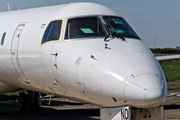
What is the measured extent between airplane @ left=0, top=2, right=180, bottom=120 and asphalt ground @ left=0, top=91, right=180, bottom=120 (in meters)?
2.77

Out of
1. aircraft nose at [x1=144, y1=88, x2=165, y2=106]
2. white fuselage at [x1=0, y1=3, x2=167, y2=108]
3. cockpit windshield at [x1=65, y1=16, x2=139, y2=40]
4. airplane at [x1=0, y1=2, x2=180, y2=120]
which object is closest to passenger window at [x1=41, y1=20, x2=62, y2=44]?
airplane at [x1=0, y1=2, x2=180, y2=120]

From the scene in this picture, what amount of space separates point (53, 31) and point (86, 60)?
1963 mm

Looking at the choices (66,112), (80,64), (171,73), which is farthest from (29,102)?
(171,73)

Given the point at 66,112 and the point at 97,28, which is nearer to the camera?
the point at 97,28

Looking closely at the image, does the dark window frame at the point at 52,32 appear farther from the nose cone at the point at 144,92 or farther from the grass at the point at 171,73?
the grass at the point at 171,73

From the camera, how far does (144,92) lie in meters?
7.13

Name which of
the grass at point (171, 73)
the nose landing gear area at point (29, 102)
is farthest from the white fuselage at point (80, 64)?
the grass at point (171, 73)

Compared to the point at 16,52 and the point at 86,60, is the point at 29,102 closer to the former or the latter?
the point at 16,52

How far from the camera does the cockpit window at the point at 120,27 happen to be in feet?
30.4

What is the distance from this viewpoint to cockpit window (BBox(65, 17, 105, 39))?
910 cm

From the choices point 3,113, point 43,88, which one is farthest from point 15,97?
point 43,88

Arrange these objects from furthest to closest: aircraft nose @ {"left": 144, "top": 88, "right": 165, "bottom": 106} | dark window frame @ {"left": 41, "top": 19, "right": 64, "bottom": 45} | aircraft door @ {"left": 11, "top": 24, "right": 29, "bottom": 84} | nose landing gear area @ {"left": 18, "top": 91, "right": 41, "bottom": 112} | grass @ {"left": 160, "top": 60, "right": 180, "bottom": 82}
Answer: grass @ {"left": 160, "top": 60, "right": 180, "bottom": 82} → nose landing gear area @ {"left": 18, "top": 91, "right": 41, "bottom": 112} → aircraft door @ {"left": 11, "top": 24, "right": 29, "bottom": 84} → dark window frame @ {"left": 41, "top": 19, "right": 64, "bottom": 45} → aircraft nose @ {"left": 144, "top": 88, "right": 165, "bottom": 106}

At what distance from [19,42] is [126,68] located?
175 inches

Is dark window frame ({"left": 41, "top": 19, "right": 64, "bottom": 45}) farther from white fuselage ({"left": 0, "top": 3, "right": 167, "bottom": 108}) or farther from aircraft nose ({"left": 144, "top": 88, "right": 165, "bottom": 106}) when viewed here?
aircraft nose ({"left": 144, "top": 88, "right": 165, "bottom": 106})
